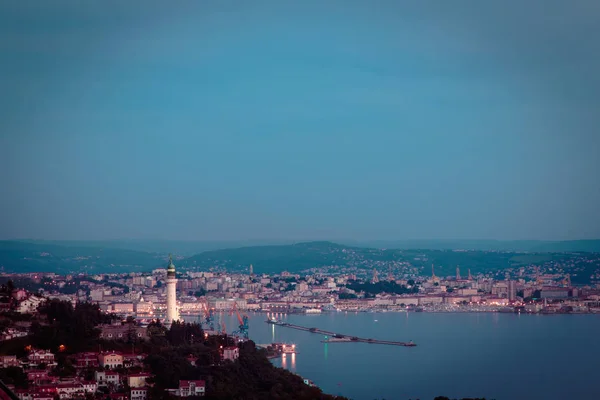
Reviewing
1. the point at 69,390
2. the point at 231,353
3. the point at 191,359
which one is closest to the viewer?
the point at 69,390

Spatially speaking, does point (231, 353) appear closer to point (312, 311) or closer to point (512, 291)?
point (312, 311)

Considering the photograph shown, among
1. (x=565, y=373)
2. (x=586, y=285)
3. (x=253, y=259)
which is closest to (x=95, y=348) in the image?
(x=565, y=373)

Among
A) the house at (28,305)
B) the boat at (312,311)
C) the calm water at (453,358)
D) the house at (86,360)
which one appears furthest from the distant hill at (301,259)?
the house at (86,360)

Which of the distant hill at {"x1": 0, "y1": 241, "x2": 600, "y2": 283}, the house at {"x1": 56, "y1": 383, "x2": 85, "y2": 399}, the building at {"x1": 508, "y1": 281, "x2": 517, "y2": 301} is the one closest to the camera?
the house at {"x1": 56, "y1": 383, "x2": 85, "y2": 399}

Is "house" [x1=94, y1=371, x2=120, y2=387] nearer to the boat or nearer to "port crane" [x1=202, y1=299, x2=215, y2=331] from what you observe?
"port crane" [x1=202, y1=299, x2=215, y2=331]

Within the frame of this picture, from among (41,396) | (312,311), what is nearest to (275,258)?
(312,311)

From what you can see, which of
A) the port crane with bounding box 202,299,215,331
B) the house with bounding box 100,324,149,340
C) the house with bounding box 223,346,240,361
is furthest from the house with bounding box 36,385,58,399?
the port crane with bounding box 202,299,215,331
